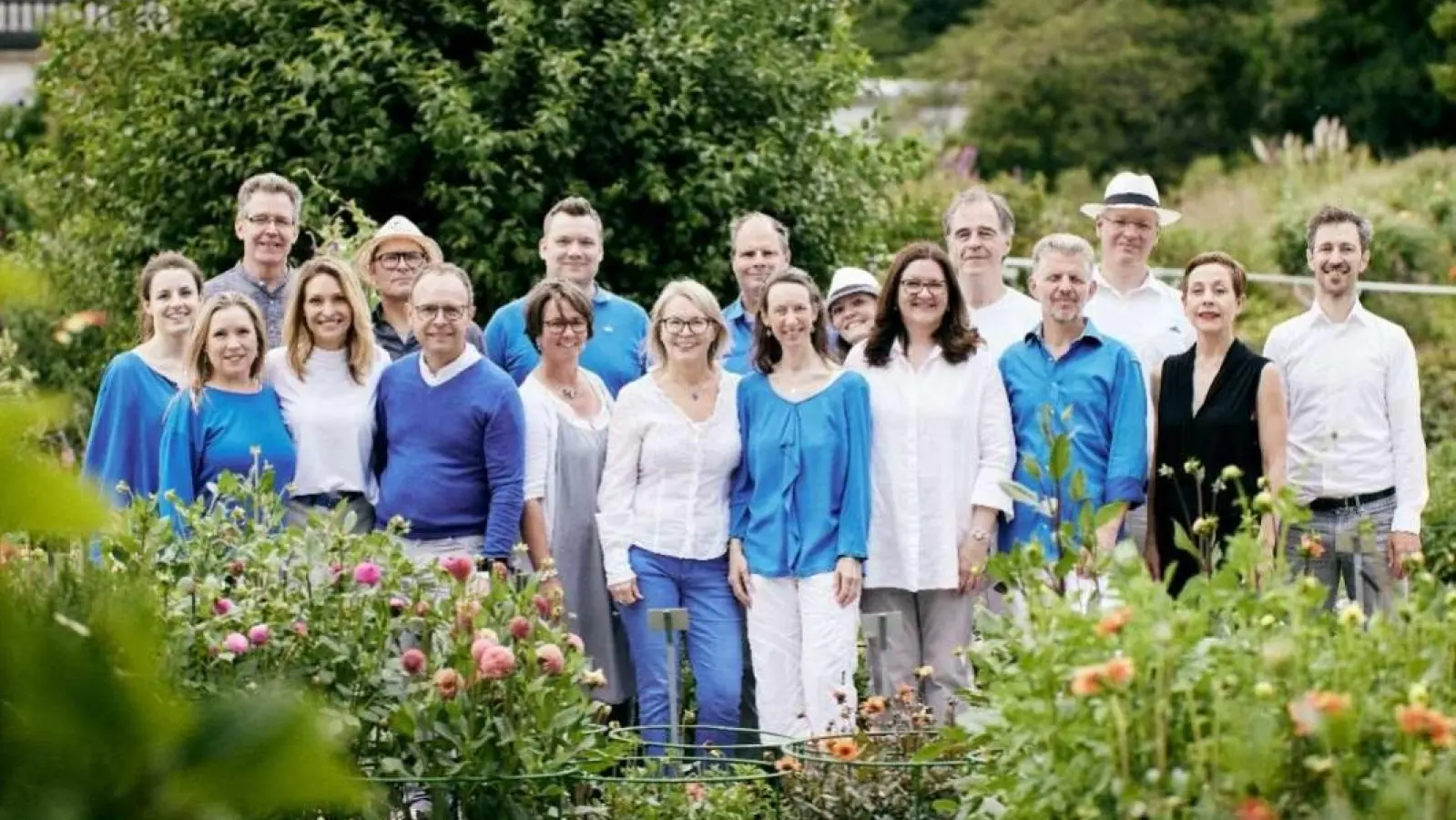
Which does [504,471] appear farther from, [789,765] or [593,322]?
[789,765]

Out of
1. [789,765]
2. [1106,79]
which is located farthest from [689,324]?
[1106,79]

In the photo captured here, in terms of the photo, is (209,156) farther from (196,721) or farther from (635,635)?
(196,721)

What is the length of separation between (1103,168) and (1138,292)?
24785mm

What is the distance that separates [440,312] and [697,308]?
2.48 ft

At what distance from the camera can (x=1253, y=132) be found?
32906mm

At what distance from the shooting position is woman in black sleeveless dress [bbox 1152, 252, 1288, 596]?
21.8 feet

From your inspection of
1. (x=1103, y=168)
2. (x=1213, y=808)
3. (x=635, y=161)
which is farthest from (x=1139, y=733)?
(x=1103, y=168)

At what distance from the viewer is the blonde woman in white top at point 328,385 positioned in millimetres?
6586

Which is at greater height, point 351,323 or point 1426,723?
point 351,323

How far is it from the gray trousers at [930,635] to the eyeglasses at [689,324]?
0.91 meters

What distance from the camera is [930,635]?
22.1ft

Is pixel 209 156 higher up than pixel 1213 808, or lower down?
higher up

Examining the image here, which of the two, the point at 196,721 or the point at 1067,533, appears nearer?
the point at 196,721

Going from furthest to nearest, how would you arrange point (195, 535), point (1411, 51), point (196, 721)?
point (1411, 51)
point (195, 535)
point (196, 721)
